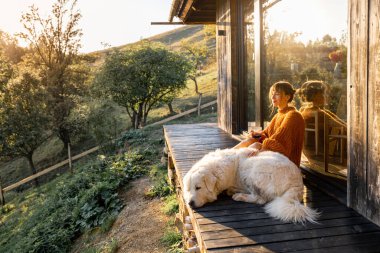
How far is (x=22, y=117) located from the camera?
1515cm

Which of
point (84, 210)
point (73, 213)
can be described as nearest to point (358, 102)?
point (84, 210)

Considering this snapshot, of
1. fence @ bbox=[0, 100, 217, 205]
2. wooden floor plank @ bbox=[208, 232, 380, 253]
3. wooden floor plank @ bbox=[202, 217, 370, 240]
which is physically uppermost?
wooden floor plank @ bbox=[202, 217, 370, 240]

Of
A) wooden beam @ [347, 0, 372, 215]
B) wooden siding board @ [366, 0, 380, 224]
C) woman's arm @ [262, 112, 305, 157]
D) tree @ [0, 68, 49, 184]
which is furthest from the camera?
tree @ [0, 68, 49, 184]

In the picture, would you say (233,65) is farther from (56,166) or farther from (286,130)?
(56,166)

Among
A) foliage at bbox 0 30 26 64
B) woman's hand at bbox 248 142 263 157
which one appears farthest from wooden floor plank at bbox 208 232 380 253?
foliage at bbox 0 30 26 64

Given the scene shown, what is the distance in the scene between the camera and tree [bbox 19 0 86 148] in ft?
64.6

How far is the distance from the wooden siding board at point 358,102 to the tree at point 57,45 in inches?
687

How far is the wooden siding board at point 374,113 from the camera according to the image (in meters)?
2.63

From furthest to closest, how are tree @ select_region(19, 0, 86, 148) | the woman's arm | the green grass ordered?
tree @ select_region(19, 0, 86, 148) → the green grass → the woman's arm

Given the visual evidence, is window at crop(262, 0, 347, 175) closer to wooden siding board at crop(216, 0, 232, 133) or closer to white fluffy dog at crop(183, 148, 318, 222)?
white fluffy dog at crop(183, 148, 318, 222)

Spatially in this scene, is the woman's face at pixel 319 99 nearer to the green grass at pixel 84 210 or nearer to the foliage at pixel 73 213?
the green grass at pixel 84 210

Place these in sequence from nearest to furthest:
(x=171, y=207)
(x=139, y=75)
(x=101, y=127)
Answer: (x=171, y=207) → (x=139, y=75) → (x=101, y=127)

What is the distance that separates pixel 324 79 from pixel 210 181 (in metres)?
1.58

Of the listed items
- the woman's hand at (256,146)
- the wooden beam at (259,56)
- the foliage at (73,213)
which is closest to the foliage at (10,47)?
the foliage at (73,213)
